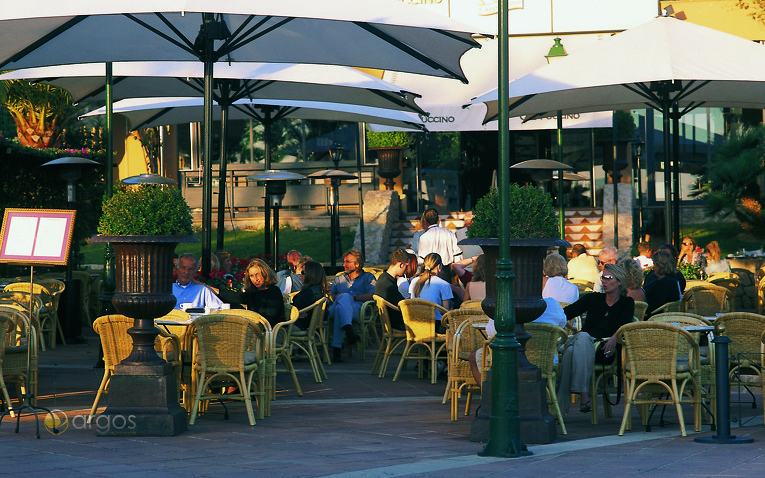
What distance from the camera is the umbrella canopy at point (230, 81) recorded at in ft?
36.1

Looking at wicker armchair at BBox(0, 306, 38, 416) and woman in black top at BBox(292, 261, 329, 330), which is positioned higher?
woman in black top at BBox(292, 261, 329, 330)

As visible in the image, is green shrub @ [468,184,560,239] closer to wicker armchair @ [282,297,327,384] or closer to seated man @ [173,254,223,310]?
seated man @ [173,254,223,310]

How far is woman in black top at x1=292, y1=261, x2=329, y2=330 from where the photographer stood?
10.1 meters

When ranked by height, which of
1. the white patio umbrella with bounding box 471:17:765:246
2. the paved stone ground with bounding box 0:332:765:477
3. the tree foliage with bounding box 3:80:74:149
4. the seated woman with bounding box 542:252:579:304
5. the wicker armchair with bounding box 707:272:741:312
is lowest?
the paved stone ground with bounding box 0:332:765:477

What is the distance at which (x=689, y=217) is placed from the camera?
24.4 m

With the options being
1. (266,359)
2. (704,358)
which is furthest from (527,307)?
(266,359)

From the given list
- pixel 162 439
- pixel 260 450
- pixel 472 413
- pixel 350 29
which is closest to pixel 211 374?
pixel 162 439

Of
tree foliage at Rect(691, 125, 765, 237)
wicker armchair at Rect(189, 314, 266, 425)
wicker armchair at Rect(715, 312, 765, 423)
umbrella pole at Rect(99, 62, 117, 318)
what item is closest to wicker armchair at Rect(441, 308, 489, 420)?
wicker armchair at Rect(189, 314, 266, 425)

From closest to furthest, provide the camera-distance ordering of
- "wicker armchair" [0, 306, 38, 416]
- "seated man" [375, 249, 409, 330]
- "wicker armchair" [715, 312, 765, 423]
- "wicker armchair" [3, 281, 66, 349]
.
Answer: "wicker armchair" [0, 306, 38, 416], "wicker armchair" [715, 312, 765, 423], "seated man" [375, 249, 409, 330], "wicker armchair" [3, 281, 66, 349]

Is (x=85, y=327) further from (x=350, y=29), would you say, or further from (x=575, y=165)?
(x=575, y=165)

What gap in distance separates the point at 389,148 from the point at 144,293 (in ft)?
52.4

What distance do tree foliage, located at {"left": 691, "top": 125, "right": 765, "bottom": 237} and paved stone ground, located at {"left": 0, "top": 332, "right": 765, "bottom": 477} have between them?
39.3 ft

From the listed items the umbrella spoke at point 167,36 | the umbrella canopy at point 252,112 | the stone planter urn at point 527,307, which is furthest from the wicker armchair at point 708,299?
the umbrella spoke at point 167,36

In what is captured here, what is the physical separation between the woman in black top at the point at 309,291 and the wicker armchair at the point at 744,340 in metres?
4.39
